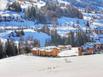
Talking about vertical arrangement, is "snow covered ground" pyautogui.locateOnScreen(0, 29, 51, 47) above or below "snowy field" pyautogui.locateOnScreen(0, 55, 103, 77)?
above

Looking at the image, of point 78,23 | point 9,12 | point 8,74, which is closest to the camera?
point 8,74

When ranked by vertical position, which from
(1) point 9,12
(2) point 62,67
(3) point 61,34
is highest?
(1) point 9,12

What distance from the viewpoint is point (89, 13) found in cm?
297

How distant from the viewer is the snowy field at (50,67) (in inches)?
101

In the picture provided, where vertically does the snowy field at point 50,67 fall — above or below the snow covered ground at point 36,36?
below

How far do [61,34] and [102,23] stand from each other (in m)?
0.41

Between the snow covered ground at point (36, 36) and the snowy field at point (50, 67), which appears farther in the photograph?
the snow covered ground at point (36, 36)

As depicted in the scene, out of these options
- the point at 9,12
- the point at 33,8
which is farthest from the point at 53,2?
the point at 9,12

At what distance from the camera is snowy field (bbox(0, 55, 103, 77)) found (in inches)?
101

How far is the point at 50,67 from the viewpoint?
2672 millimetres

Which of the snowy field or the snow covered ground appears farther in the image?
the snow covered ground

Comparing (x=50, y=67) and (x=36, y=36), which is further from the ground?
(x=36, y=36)

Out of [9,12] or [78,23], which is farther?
[78,23]

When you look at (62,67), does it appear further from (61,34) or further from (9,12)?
(9,12)
